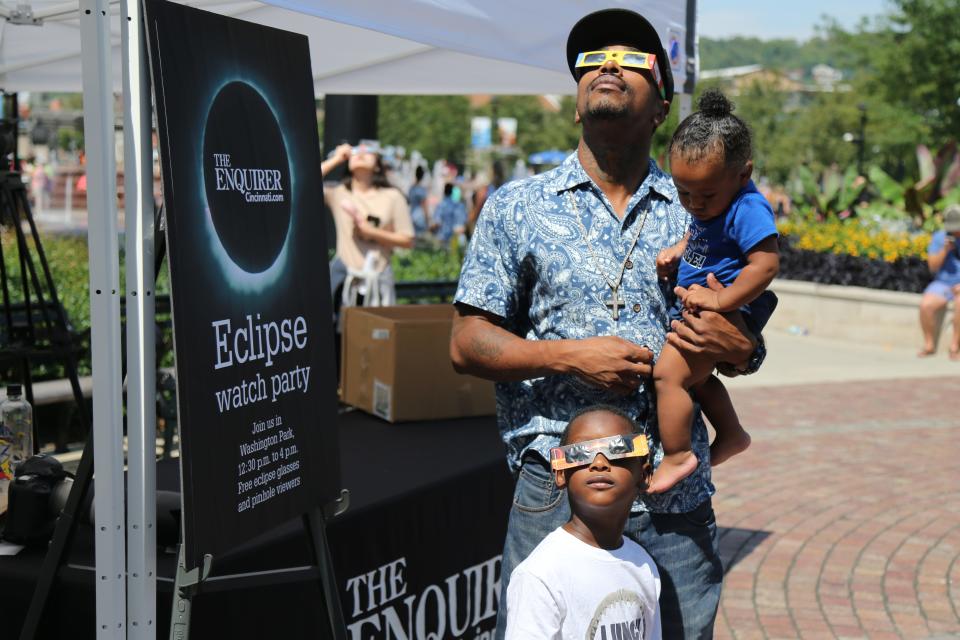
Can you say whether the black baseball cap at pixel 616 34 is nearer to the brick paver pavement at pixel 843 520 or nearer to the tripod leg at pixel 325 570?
the tripod leg at pixel 325 570

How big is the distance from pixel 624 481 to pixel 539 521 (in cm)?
28

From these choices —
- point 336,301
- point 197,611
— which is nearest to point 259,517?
point 197,611

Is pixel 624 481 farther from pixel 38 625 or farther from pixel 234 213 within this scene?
pixel 38 625

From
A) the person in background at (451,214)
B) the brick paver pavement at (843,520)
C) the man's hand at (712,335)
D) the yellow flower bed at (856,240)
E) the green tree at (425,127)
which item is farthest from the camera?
the green tree at (425,127)

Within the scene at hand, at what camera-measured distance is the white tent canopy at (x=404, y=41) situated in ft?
10.4

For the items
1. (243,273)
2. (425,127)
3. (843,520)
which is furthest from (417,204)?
(425,127)

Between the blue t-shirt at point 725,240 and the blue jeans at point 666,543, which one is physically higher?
the blue t-shirt at point 725,240

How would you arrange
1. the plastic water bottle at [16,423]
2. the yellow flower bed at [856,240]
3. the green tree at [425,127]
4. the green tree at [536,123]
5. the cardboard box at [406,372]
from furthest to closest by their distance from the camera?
1. the green tree at [536,123]
2. the green tree at [425,127]
3. the yellow flower bed at [856,240]
4. the cardboard box at [406,372]
5. the plastic water bottle at [16,423]

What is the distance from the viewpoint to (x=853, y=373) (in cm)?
1152

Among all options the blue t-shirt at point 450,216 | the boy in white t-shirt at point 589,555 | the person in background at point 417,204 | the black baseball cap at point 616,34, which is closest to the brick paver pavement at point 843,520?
the boy in white t-shirt at point 589,555

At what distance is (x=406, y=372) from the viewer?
15.4 feet

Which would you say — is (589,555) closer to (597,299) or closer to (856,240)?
(597,299)

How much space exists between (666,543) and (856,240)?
13.3 metres

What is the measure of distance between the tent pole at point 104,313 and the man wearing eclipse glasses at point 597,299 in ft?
2.51
